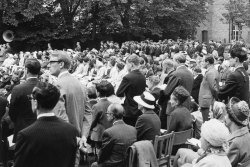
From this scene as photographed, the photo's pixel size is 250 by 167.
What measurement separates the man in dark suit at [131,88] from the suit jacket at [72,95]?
Answer: 2015 mm

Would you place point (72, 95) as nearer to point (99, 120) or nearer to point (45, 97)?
point (45, 97)

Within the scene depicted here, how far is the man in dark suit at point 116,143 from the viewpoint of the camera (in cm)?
570

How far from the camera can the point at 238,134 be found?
493 centimetres

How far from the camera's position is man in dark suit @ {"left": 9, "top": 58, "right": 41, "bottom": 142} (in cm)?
518

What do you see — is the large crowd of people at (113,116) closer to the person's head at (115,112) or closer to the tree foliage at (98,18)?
the person's head at (115,112)

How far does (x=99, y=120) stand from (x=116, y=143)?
1517 millimetres

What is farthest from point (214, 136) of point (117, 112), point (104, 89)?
point (104, 89)

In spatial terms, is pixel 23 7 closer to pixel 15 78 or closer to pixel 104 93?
pixel 15 78

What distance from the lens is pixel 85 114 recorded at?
5.70 metres

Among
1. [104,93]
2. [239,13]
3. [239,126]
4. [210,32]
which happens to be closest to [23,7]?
[239,13]

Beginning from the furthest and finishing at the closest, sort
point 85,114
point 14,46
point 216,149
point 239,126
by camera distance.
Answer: point 14,46, point 85,114, point 239,126, point 216,149

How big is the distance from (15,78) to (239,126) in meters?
5.97

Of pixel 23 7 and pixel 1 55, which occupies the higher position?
pixel 23 7

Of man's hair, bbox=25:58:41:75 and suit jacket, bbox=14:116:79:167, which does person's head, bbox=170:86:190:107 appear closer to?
man's hair, bbox=25:58:41:75
